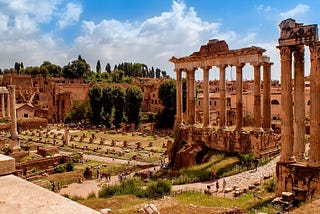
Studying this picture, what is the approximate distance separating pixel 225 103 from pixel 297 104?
30.1 feet

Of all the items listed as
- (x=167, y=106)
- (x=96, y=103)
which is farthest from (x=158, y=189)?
(x=96, y=103)

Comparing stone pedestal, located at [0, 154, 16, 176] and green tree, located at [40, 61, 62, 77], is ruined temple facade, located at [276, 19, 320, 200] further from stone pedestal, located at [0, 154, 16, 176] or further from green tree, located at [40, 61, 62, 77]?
green tree, located at [40, 61, 62, 77]

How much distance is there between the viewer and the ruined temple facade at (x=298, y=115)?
13.3 meters

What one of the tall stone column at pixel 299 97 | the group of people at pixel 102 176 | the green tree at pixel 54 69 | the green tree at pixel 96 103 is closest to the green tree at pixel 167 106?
the green tree at pixel 96 103

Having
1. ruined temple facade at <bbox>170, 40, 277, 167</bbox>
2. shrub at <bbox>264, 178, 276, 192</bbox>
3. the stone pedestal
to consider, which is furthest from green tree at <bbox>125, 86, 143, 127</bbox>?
the stone pedestal

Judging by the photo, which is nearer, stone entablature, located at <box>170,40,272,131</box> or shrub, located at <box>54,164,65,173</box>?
stone entablature, located at <box>170,40,272,131</box>

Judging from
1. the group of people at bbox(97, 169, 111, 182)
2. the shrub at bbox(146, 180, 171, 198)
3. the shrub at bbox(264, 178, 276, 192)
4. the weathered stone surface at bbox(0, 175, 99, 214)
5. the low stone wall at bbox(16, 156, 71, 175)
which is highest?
the weathered stone surface at bbox(0, 175, 99, 214)

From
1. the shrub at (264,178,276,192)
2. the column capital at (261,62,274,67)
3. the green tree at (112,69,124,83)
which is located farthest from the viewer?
the green tree at (112,69,124,83)

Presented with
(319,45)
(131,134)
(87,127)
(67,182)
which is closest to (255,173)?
(319,45)

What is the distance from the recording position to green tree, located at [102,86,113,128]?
57.5m

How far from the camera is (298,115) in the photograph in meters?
14.5

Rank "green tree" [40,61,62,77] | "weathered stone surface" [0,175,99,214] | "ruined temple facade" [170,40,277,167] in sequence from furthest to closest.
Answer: "green tree" [40,61,62,77]
"ruined temple facade" [170,40,277,167]
"weathered stone surface" [0,175,99,214]

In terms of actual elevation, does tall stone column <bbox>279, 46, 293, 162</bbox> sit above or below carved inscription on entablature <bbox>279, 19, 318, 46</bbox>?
below

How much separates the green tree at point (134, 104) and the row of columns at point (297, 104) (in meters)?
40.2
